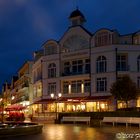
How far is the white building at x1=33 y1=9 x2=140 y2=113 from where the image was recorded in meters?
62.5

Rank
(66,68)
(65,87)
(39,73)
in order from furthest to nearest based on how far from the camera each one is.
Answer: (39,73) → (66,68) → (65,87)

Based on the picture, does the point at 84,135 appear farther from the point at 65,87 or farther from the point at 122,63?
the point at 65,87

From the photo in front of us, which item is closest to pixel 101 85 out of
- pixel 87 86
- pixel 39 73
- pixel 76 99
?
pixel 87 86

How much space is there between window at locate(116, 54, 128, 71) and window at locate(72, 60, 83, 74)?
23.9 feet

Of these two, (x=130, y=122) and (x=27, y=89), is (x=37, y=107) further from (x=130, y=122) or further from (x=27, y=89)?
(x=130, y=122)

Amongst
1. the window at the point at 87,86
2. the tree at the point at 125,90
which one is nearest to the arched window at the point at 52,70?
the window at the point at 87,86

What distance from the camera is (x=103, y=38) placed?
6488cm

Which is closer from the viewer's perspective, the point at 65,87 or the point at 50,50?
the point at 65,87

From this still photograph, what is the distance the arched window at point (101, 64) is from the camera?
63.7 m

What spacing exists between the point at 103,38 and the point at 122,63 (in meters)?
5.47

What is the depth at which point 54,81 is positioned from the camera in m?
69.5

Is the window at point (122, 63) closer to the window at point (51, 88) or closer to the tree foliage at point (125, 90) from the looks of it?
the tree foliage at point (125, 90)

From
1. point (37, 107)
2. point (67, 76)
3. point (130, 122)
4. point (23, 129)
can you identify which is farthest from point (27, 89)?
point (23, 129)

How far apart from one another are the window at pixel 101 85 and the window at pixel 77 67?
4553 millimetres
